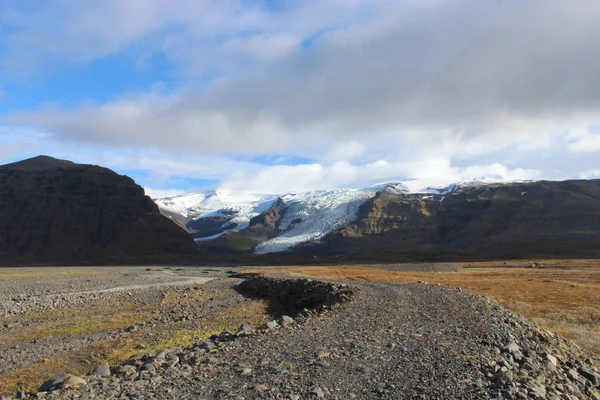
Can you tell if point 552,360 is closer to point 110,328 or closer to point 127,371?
point 127,371

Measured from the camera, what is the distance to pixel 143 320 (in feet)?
97.0

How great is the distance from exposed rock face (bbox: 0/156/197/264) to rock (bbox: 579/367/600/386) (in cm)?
14024

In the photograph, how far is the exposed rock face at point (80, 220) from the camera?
158500 millimetres

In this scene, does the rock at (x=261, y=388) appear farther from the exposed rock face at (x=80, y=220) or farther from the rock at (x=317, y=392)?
the exposed rock face at (x=80, y=220)

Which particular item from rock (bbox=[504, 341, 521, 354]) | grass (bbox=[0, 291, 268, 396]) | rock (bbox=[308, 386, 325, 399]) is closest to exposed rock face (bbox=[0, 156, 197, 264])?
grass (bbox=[0, 291, 268, 396])

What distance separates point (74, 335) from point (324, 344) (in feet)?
48.6

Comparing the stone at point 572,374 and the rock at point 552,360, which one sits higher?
the rock at point 552,360

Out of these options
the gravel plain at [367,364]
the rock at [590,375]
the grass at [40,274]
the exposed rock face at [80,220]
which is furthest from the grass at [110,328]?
the exposed rock face at [80,220]

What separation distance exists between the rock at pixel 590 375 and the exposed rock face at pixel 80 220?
460 feet

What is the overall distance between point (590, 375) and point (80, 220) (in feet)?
587

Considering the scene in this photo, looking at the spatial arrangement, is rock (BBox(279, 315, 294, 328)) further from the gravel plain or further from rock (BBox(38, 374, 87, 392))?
rock (BBox(38, 374, 87, 392))

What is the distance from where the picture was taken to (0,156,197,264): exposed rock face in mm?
158500

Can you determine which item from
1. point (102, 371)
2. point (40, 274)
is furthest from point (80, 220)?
point (102, 371)

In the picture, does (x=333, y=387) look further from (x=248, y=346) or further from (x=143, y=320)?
(x=143, y=320)
